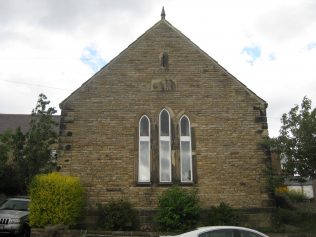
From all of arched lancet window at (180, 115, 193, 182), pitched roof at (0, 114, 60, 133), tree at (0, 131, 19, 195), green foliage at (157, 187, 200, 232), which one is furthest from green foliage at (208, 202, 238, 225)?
pitched roof at (0, 114, 60, 133)

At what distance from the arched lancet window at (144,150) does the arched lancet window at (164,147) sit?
522 millimetres

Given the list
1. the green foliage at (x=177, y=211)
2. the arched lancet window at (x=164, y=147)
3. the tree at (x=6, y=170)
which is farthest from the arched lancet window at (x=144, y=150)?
the tree at (x=6, y=170)

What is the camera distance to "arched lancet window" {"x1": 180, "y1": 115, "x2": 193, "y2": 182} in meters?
15.4

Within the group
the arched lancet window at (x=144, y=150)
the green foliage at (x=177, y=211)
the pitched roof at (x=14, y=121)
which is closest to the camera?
the green foliage at (x=177, y=211)

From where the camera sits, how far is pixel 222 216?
14.2 m

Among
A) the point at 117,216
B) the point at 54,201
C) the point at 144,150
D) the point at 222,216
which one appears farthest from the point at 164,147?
the point at 54,201

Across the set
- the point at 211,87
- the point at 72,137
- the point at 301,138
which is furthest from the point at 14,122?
the point at 301,138

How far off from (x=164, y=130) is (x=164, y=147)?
2.36 ft

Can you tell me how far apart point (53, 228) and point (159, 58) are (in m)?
8.28

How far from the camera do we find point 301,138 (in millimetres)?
14039

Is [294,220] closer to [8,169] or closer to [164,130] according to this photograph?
[164,130]

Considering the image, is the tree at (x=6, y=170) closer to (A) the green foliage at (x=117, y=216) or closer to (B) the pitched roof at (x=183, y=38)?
(B) the pitched roof at (x=183, y=38)

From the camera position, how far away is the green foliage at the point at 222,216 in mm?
14109

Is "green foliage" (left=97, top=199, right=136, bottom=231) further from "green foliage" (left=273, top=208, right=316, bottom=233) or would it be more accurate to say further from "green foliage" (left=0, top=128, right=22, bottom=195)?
"green foliage" (left=0, top=128, right=22, bottom=195)
